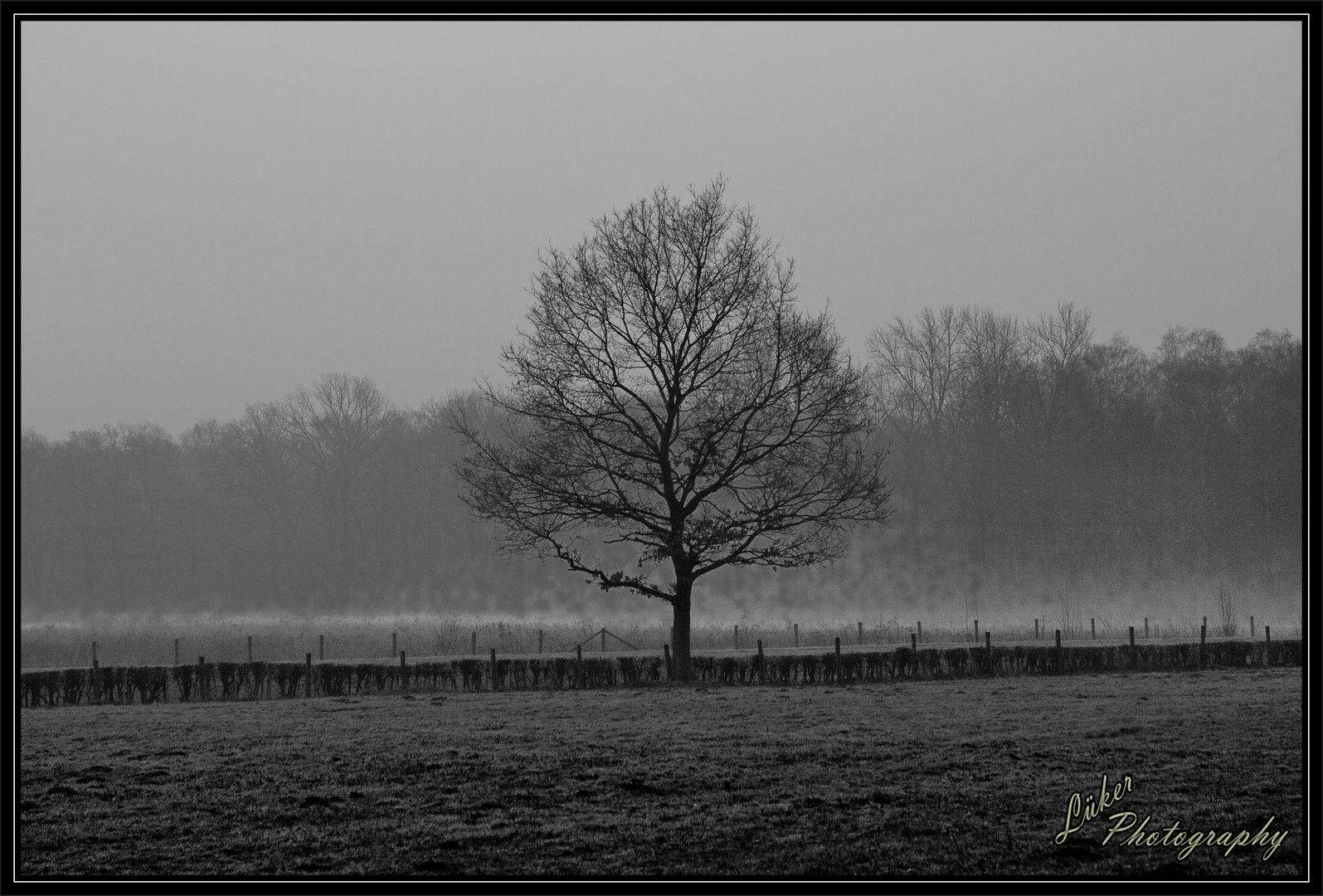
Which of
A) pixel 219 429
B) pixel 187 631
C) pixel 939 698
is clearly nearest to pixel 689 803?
pixel 939 698

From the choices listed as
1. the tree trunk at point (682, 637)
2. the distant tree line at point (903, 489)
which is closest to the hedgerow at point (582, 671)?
the tree trunk at point (682, 637)

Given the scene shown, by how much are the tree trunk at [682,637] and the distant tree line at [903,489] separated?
4313cm

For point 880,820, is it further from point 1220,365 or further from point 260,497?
point 260,497

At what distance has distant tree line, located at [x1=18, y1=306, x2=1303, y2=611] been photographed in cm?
7106

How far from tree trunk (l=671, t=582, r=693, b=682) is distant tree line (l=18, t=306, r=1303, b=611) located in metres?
43.1

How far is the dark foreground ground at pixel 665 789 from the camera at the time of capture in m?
9.50

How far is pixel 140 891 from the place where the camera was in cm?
850

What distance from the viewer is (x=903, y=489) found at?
77.2m

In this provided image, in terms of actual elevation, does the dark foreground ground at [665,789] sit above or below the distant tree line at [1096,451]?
below

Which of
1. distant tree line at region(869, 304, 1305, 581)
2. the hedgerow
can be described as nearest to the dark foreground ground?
the hedgerow

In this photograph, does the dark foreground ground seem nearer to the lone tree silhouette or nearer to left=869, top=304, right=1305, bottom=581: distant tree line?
the lone tree silhouette

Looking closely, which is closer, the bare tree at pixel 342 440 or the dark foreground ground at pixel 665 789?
the dark foreground ground at pixel 665 789

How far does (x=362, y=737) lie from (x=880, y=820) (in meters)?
9.51

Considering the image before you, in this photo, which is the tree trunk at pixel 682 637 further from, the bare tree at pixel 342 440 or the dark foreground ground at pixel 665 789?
the bare tree at pixel 342 440
